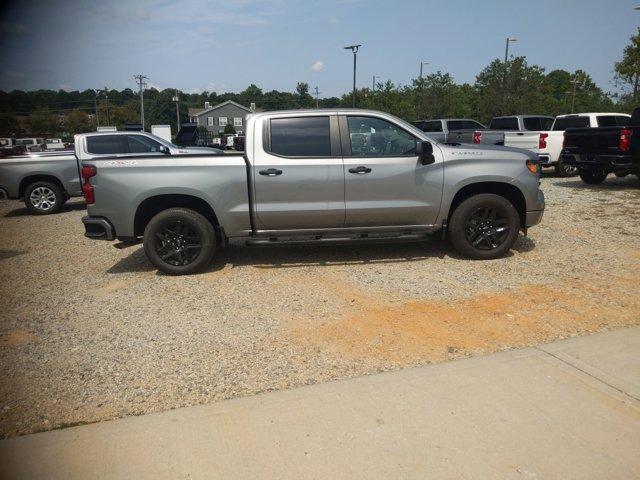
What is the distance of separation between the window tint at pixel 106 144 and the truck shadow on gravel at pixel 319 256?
5198 mm

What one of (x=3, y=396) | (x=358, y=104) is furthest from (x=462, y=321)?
(x=358, y=104)

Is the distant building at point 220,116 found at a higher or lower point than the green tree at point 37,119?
higher

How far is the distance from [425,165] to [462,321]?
2247 millimetres

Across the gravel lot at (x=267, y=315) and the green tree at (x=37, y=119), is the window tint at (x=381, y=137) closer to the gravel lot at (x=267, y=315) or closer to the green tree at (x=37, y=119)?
the gravel lot at (x=267, y=315)

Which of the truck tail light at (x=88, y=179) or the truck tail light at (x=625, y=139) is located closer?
the truck tail light at (x=88, y=179)

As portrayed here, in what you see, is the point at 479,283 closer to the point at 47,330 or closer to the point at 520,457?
the point at 520,457

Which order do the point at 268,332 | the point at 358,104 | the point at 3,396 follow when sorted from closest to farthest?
the point at 3,396
the point at 268,332
the point at 358,104

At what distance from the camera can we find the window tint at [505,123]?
16.0 m

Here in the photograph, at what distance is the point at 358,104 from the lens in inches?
1719

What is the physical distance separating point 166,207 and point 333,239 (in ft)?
6.76

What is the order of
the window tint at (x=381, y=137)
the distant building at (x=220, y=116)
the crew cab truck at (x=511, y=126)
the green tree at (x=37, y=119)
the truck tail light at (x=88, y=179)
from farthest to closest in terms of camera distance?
1. the distant building at (x=220, y=116)
2. the crew cab truck at (x=511, y=126)
3. the window tint at (x=381, y=137)
4. the truck tail light at (x=88, y=179)
5. the green tree at (x=37, y=119)

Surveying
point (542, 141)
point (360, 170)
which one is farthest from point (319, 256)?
point (542, 141)

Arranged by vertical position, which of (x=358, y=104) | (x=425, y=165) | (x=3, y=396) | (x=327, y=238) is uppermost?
(x=358, y=104)

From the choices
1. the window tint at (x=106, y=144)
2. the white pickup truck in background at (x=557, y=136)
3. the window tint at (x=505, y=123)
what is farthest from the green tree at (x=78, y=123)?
the white pickup truck in background at (x=557, y=136)
